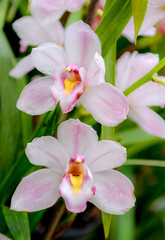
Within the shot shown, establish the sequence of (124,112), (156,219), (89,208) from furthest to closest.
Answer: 1. (156,219)
2. (89,208)
3. (124,112)

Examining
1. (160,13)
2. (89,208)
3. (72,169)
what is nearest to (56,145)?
(72,169)

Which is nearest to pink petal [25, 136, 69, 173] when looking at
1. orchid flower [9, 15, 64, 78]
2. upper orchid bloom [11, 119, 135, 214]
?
upper orchid bloom [11, 119, 135, 214]

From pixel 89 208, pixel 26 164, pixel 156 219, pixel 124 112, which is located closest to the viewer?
pixel 124 112

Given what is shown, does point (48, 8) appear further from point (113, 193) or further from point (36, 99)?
point (113, 193)

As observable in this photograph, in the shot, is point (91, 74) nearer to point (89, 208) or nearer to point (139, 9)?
point (139, 9)

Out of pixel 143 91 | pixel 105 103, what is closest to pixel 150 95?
pixel 143 91

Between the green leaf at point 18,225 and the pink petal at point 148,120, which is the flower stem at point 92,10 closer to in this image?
the pink petal at point 148,120
